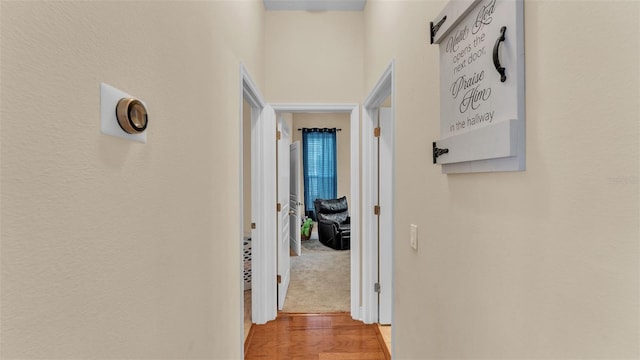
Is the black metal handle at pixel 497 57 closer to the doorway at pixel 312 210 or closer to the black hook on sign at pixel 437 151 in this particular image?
the black hook on sign at pixel 437 151

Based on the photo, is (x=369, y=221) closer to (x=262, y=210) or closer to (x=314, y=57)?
(x=262, y=210)

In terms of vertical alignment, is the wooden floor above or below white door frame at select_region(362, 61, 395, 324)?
below

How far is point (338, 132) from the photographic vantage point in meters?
6.97

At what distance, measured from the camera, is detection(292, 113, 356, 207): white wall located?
6906mm

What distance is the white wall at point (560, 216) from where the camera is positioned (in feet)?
1.67

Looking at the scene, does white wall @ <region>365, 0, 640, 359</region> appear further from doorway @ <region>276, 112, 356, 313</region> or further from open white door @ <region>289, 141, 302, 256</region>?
open white door @ <region>289, 141, 302, 256</region>

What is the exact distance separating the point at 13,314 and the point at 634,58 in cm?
101

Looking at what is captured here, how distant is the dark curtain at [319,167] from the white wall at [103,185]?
18.2 feet

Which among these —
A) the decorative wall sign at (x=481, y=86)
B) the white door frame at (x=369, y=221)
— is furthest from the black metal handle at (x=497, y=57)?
the white door frame at (x=369, y=221)

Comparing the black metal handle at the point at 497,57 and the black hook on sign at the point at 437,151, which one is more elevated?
the black metal handle at the point at 497,57

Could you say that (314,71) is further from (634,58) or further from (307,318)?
(634,58)

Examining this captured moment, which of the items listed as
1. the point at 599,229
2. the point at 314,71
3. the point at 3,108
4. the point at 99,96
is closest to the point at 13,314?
the point at 3,108

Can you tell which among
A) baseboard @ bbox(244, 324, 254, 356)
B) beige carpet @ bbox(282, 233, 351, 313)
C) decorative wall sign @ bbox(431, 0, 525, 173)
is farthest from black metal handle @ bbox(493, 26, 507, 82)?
beige carpet @ bbox(282, 233, 351, 313)

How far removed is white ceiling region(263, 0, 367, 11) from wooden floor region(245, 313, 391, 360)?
2.73m
